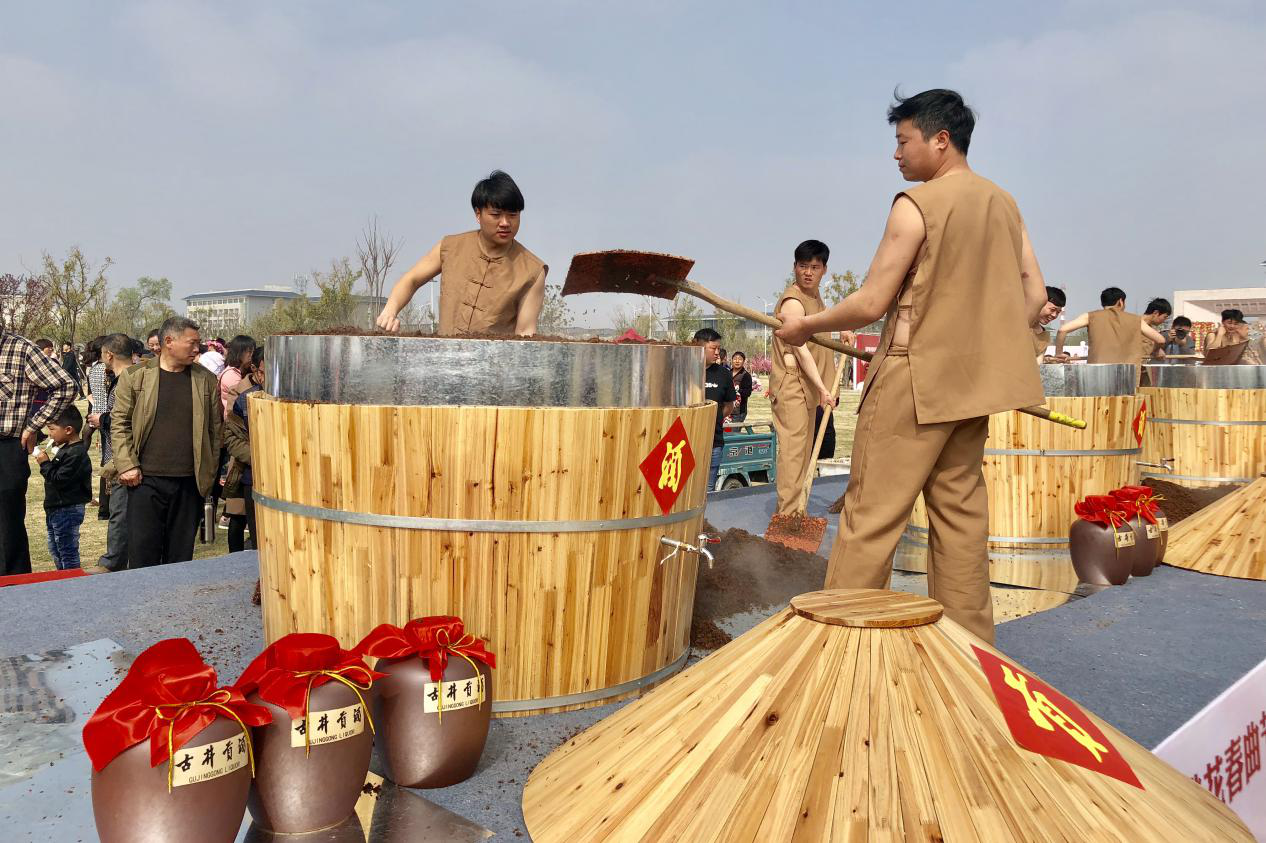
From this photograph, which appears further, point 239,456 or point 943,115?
point 239,456

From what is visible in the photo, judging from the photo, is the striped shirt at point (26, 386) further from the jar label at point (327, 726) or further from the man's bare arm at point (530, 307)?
the jar label at point (327, 726)

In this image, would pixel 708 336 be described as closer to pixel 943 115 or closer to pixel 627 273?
pixel 627 273

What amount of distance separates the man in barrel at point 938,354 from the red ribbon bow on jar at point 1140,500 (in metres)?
2.79

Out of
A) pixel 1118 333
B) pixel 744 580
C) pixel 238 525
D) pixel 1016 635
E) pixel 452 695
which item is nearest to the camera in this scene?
pixel 452 695

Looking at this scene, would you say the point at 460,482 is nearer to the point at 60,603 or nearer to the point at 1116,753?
the point at 1116,753

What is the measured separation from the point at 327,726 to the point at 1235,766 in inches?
102

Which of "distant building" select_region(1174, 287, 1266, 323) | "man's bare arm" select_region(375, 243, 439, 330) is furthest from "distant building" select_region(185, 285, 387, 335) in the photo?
"distant building" select_region(1174, 287, 1266, 323)

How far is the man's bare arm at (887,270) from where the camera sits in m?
3.01

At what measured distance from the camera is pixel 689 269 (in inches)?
153

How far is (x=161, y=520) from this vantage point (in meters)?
5.52

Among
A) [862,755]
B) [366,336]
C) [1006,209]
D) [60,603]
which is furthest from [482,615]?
[60,603]

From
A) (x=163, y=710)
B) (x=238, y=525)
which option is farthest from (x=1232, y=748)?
(x=238, y=525)

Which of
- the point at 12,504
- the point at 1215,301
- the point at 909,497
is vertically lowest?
the point at 12,504

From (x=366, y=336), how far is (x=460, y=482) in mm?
577
